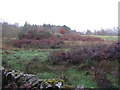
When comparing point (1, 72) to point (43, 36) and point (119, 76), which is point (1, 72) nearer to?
point (119, 76)

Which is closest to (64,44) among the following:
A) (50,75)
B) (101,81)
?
(50,75)

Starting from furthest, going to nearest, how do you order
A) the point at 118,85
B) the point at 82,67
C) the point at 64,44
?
the point at 64,44
the point at 82,67
the point at 118,85

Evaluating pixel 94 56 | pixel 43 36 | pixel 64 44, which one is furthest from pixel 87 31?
pixel 94 56

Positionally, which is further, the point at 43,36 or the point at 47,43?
the point at 43,36

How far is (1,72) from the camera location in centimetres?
556

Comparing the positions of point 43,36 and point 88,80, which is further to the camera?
point 43,36

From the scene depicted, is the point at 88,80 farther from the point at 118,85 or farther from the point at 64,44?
the point at 64,44

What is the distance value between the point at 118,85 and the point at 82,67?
7.36 feet

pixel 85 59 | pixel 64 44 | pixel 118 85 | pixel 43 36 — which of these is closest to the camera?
pixel 118 85

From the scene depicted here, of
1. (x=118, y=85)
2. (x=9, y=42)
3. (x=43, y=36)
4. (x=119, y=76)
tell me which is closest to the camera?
(x=118, y=85)

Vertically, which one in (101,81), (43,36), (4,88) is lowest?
(4,88)

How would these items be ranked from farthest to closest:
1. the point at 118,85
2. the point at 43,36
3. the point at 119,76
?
the point at 43,36, the point at 119,76, the point at 118,85

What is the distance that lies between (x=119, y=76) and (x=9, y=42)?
15.7 meters

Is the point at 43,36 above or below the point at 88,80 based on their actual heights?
above
